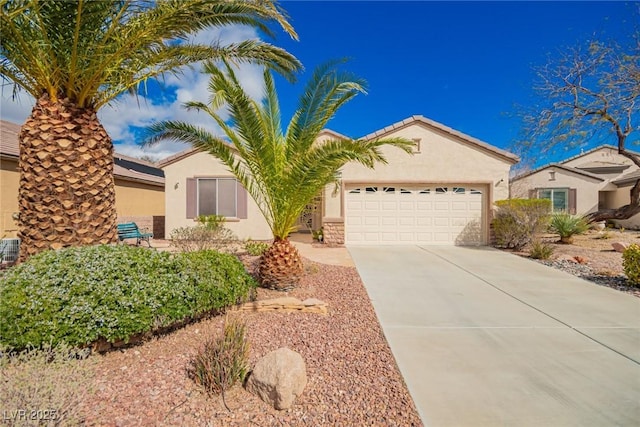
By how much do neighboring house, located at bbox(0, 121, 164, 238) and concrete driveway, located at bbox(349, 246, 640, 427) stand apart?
411 inches

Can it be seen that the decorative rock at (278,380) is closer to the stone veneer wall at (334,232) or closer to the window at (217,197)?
the stone veneer wall at (334,232)

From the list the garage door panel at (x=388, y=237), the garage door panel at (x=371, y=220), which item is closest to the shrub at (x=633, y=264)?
the garage door panel at (x=388, y=237)

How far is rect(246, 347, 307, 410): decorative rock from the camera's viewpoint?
9.26ft

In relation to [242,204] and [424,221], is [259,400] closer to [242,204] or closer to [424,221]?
[242,204]

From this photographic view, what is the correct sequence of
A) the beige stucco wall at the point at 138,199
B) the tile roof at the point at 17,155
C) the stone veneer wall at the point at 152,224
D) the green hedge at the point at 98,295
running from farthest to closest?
1. the beige stucco wall at the point at 138,199
2. the stone veneer wall at the point at 152,224
3. the tile roof at the point at 17,155
4. the green hedge at the point at 98,295

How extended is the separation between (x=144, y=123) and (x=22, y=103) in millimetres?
1872

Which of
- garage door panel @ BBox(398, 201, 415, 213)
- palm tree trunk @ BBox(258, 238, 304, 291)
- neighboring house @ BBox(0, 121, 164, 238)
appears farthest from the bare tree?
neighboring house @ BBox(0, 121, 164, 238)

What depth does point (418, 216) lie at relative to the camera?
1261 centimetres

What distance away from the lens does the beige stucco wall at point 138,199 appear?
15.9m

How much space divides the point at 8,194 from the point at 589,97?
75.3 feet

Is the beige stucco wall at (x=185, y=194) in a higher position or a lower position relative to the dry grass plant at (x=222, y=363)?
higher

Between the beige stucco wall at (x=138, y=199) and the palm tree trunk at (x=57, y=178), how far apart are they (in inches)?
480

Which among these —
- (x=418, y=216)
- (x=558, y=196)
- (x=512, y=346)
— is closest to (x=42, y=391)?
(x=512, y=346)

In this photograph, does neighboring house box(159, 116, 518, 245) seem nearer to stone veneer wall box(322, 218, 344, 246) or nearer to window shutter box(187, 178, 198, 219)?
stone veneer wall box(322, 218, 344, 246)
